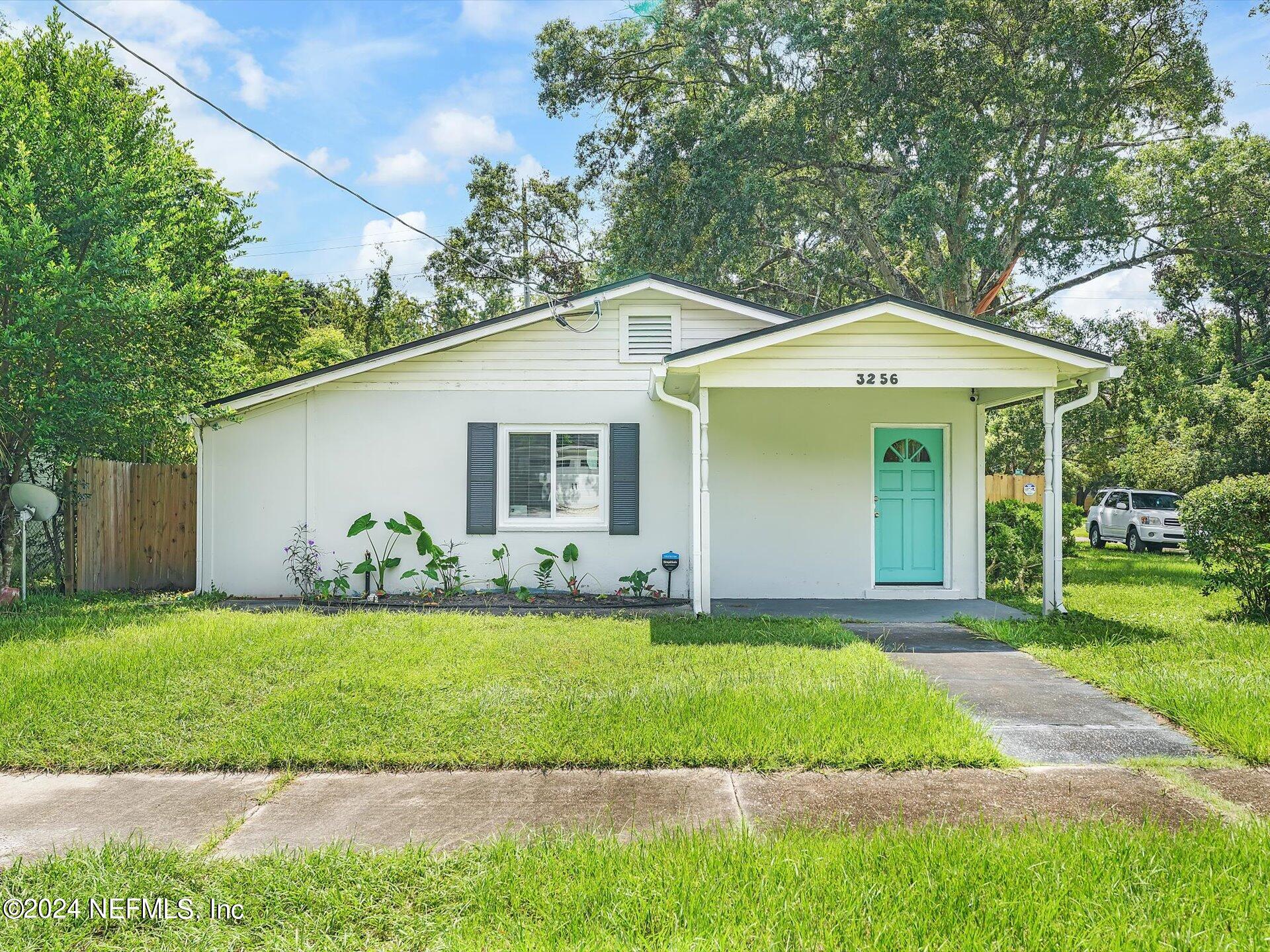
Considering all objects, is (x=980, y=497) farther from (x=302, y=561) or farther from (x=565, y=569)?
(x=302, y=561)

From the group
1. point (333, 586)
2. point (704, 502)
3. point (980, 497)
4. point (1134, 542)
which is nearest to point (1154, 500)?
point (1134, 542)

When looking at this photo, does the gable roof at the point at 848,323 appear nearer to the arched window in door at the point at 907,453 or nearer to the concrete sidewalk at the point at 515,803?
the arched window in door at the point at 907,453

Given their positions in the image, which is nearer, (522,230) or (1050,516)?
(1050,516)

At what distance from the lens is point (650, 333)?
11.4 meters

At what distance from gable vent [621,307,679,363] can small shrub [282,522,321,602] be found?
16.1 feet

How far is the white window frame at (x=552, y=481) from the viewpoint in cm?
1121

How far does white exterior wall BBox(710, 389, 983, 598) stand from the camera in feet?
37.2

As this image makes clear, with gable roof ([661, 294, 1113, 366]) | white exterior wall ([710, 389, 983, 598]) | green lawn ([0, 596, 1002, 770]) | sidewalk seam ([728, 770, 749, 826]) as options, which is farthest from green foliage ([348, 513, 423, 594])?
sidewalk seam ([728, 770, 749, 826])

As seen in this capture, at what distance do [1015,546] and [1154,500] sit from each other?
1126 centimetres

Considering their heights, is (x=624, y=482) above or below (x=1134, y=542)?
above

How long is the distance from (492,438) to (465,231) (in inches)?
760

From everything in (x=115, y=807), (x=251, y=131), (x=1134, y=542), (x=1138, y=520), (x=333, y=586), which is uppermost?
(x=251, y=131)

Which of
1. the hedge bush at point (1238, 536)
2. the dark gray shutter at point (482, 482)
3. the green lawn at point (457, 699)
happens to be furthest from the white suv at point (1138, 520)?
the dark gray shutter at point (482, 482)

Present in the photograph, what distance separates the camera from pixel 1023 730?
5516 mm
